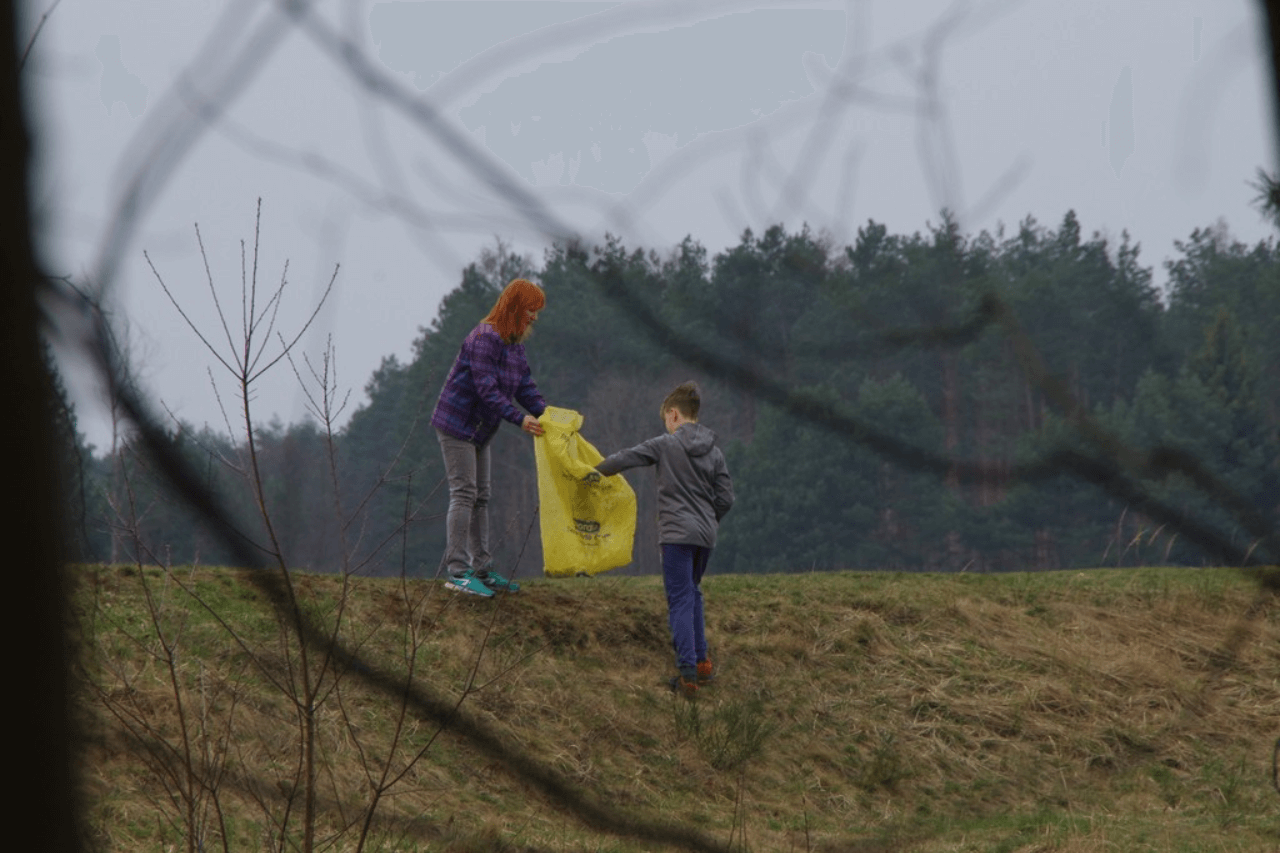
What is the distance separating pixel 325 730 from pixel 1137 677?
5972 millimetres

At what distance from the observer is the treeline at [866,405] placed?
1.40 m

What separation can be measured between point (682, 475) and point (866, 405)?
185 centimetres

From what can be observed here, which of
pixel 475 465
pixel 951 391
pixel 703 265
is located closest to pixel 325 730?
pixel 475 465

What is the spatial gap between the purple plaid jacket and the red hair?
57mm

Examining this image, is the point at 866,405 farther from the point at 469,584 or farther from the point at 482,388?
the point at 469,584

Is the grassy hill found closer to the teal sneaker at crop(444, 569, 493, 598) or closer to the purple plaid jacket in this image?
the teal sneaker at crop(444, 569, 493, 598)

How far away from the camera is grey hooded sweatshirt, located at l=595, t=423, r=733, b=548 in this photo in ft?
21.6

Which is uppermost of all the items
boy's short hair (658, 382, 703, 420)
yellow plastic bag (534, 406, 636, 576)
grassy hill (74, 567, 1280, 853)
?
boy's short hair (658, 382, 703, 420)

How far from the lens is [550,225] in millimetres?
1209

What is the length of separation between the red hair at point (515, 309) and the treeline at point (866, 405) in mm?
825

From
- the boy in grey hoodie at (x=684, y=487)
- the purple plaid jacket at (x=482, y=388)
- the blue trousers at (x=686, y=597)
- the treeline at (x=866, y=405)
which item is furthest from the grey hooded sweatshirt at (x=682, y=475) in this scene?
the treeline at (x=866, y=405)

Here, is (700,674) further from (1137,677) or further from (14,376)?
(14,376)

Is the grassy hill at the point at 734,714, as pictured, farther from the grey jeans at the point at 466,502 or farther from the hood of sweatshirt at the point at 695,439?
the hood of sweatshirt at the point at 695,439

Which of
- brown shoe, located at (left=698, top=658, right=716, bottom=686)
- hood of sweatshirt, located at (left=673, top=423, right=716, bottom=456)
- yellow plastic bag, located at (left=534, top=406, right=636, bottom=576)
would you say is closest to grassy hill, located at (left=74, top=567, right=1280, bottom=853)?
brown shoe, located at (left=698, top=658, right=716, bottom=686)
